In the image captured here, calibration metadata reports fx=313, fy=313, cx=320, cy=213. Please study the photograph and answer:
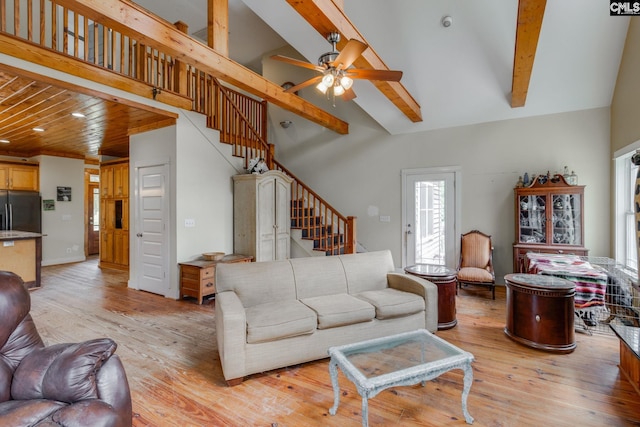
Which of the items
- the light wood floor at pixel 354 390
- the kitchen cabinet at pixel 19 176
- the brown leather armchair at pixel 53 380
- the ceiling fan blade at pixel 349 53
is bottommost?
the light wood floor at pixel 354 390

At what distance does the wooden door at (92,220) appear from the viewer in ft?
29.2

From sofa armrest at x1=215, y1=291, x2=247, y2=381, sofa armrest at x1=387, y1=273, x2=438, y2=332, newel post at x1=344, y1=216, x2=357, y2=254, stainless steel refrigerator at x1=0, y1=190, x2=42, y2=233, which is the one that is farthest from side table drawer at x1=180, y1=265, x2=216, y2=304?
stainless steel refrigerator at x1=0, y1=190, x2=42, y2=233

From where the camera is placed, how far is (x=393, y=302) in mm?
3023

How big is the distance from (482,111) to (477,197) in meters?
1.42

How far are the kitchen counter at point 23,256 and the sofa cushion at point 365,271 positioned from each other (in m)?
5.15

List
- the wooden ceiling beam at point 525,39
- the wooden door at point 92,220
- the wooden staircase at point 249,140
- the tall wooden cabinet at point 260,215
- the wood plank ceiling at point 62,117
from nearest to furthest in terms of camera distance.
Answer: the wooden ceiling beam at point 525,39 → the wood plank ceiling at point 62,117 → the tall wooden cabinet at point 260,215 → the wooden staircase at point 249,140 → the wooden door at point 92,220

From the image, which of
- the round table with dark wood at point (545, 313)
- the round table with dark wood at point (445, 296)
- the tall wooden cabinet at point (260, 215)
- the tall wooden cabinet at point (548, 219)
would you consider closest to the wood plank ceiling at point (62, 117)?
the tall wooden cabinet at point (260, 215)

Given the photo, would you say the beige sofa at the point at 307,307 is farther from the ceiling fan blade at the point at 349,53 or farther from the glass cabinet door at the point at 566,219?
the glass cabinet door at the point at 566,219

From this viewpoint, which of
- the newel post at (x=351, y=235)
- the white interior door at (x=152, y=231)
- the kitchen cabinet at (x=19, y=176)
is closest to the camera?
the white interior door at (x=152, y=231)

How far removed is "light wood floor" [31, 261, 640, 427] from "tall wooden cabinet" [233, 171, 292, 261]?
1702mm

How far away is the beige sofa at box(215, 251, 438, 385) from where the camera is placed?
2.45 meters

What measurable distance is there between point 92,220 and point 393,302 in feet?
30.8

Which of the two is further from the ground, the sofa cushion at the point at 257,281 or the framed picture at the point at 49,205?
the framed picture at the point at 49,205

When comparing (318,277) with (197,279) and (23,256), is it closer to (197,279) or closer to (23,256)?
(197,279)
